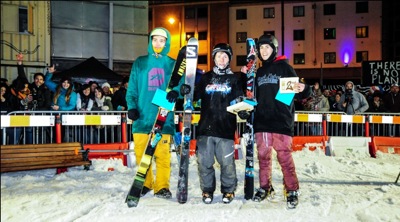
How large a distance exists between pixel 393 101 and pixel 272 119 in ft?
29.6

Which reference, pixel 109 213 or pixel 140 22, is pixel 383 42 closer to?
pixel 140 22

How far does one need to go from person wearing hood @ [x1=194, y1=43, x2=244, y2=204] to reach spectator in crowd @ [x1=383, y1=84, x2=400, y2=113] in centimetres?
900

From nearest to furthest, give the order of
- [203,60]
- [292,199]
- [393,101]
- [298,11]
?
[292,199]
[393,101]
[298,11]
[203,60]

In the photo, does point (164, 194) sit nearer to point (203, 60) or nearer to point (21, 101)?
point (21, 101)

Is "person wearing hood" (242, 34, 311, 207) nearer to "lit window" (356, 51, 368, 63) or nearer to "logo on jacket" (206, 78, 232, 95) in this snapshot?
"logo on jacket" (206, 78, 232, 95)

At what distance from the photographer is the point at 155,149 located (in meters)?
4.49

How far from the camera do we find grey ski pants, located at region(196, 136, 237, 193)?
4.43 meters

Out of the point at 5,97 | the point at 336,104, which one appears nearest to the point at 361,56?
the point at 336,104

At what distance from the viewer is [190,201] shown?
4.41m

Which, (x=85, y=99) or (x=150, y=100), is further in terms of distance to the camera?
(x=85, y=99)

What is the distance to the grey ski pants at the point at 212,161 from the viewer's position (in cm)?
443

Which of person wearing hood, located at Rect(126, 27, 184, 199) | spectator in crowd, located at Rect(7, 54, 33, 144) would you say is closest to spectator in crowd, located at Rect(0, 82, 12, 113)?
spectator in crowd, located at Rect(7, 54, 33, 144)

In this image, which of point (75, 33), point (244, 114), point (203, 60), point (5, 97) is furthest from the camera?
point (203, 60)

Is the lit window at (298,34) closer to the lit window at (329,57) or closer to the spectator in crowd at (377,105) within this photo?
the lit window at (329,57)
